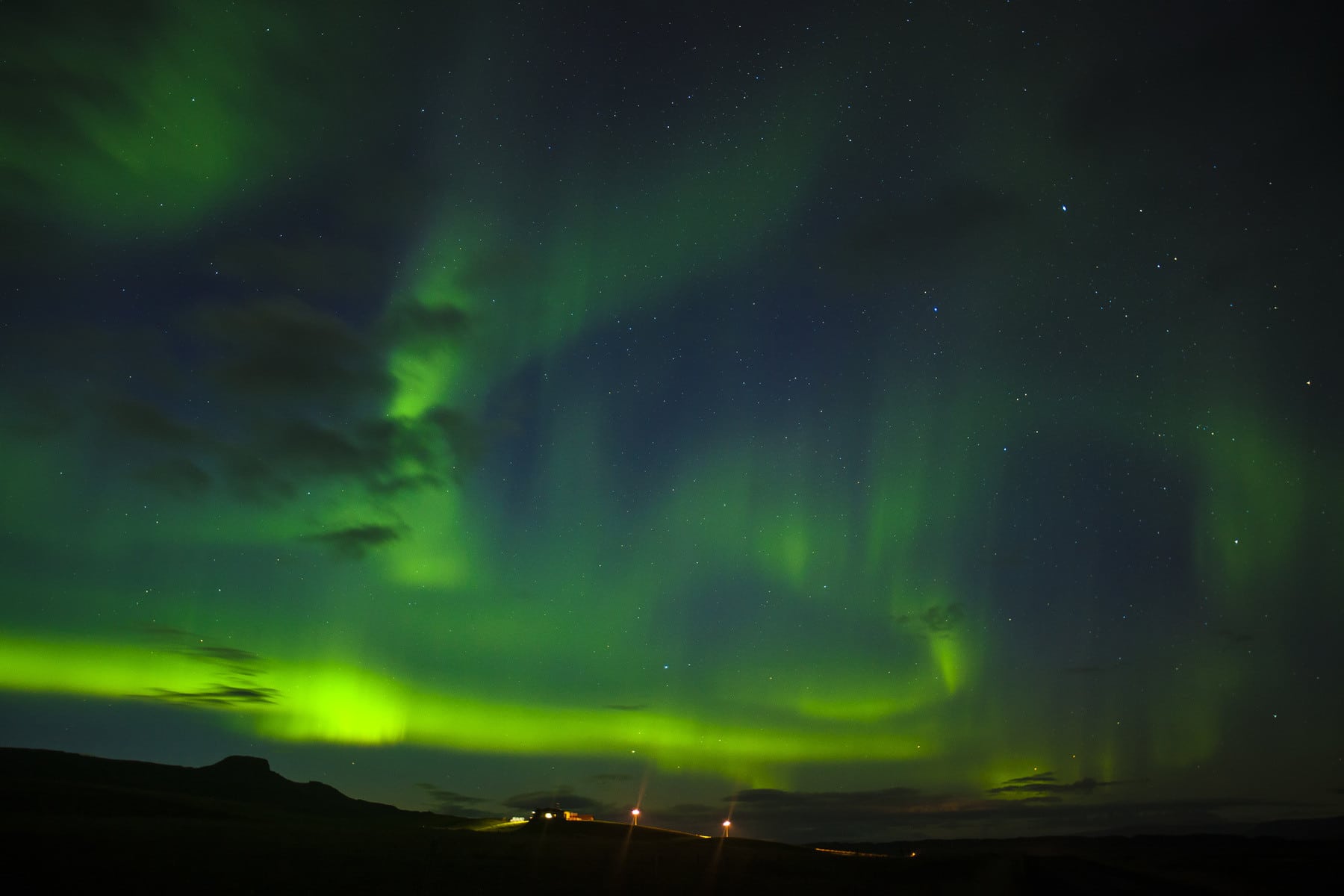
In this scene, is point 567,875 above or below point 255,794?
above

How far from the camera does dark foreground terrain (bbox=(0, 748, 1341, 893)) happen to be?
3512 centimetres

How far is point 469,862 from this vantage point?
4084cm

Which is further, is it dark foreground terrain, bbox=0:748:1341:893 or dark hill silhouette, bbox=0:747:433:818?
dark hill silhouette, bbox=0:747:433:818

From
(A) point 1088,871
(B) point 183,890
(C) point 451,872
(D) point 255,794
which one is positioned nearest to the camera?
(B) point 183,890

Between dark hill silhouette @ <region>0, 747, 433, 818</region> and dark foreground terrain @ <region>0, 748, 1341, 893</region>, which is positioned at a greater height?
dark foreground terrain @ <region>0, 748, 1341, 893</region>

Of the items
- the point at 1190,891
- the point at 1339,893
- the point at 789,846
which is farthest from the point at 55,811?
the point at 1339,893

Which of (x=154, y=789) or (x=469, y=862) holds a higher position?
(x=469, y=862)

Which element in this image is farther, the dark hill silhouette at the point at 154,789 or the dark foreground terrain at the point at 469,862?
the dark hill silhouette at the point at 154,789

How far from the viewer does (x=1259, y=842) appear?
11225 centimetres

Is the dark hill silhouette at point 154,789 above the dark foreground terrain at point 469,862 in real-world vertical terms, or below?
below

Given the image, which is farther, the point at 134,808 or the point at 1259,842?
the point at 1259,842

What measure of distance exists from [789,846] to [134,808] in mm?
47949

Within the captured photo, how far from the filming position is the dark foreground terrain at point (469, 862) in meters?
35.1

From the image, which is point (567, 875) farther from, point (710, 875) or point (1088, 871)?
point (1088, 871)
